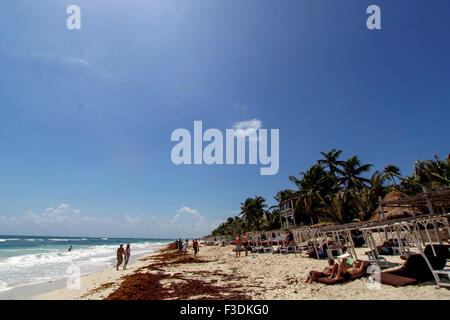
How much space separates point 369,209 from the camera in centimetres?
2627

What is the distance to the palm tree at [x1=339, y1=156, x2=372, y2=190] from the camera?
34.1m

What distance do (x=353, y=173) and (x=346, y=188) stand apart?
266cm

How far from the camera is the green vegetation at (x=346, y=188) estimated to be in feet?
73.6

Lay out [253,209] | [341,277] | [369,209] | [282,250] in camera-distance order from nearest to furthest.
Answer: [341,277], [282,250], [369,209], [253,209]

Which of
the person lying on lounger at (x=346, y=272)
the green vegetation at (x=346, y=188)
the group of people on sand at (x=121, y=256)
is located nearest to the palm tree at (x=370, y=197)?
the green vegetation at (x=346, y=188)

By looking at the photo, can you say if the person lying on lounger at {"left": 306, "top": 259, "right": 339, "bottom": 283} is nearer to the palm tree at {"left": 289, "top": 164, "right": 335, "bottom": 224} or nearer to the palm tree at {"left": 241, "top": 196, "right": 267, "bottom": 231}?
the palm tree at {"left": 289, "top": 164, "right": 335, "bottom": 224}

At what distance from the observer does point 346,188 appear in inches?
1377
